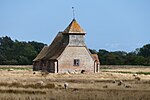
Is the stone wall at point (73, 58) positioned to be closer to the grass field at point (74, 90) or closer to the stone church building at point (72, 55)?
the stone church building at point (72, 55)

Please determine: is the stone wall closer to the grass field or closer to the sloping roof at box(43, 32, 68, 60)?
the sloping roof at box(43, 32, 68, 60)

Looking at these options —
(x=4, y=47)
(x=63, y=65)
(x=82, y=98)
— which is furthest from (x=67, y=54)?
(x=4, y=47)

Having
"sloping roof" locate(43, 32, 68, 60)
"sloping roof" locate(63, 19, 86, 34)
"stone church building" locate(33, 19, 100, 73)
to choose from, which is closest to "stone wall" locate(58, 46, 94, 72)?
"stone church building" locate(33, 19, 100, 73)

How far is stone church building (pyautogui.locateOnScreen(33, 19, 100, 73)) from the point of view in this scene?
7994 centimetres

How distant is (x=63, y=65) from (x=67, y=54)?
1810mm

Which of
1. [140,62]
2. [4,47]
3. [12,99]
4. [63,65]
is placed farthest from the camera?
[4,47]

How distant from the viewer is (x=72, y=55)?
80312mm

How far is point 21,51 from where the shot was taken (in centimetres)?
16688

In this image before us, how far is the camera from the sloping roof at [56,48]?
8193cm

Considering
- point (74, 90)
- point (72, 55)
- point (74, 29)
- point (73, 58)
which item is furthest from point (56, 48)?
point (74, 90)

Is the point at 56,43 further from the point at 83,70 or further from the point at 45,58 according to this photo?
the point at 83,70

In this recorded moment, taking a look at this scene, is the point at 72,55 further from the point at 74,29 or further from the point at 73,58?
the point at 74,29

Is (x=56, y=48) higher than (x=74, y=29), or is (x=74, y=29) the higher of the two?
(x=74, y=29)

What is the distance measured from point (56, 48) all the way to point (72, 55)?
5.90 metres
